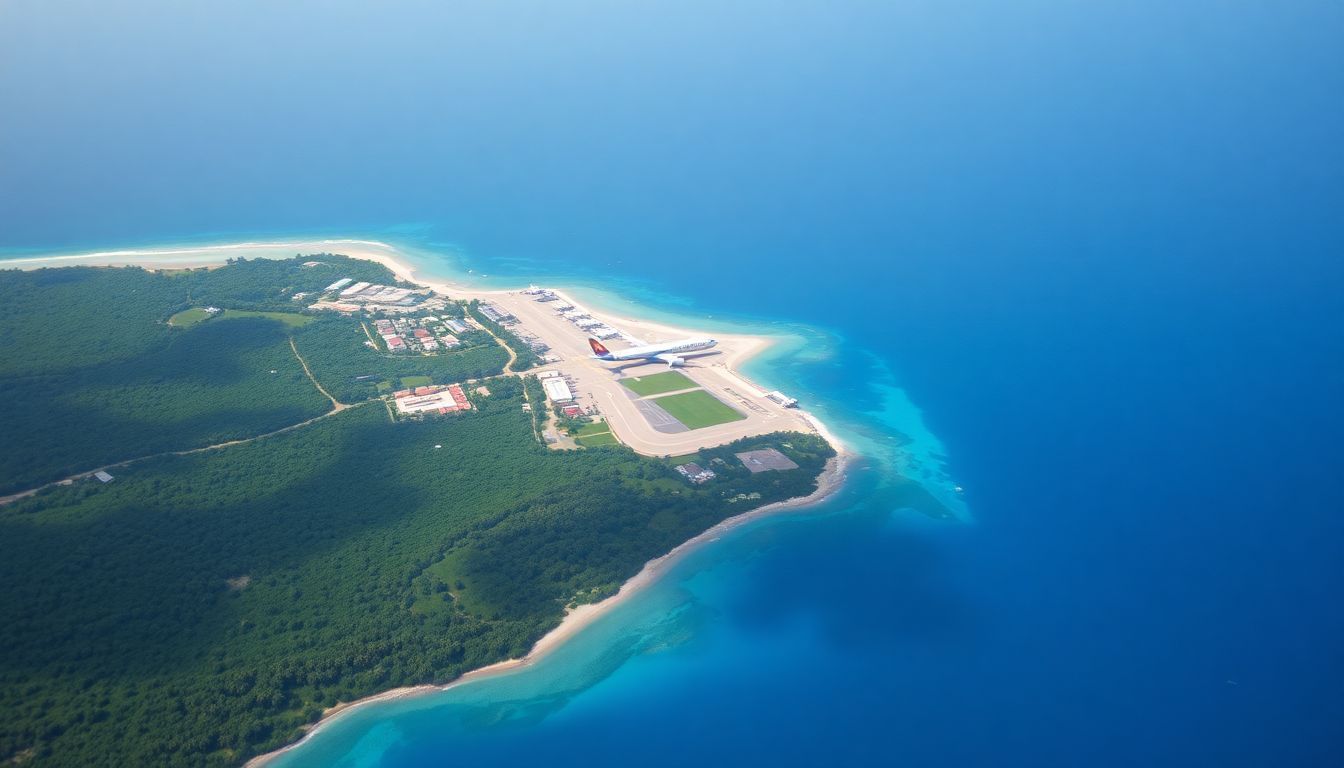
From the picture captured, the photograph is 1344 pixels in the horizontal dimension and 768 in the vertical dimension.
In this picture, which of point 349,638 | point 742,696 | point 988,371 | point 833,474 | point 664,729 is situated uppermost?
point 988,371

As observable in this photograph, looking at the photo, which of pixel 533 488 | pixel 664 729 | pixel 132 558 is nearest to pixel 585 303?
pixel 533 488

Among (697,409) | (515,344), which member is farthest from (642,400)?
(515,344)

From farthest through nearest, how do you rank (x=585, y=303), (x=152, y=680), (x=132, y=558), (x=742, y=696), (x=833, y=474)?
(x=585, y=303) < (x=833, y=474) < (x=132, y=558) < (x=742, y=696) < (x=152, y=680)

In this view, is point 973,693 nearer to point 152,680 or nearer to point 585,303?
point 152,680

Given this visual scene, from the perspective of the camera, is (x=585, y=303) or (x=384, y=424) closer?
(x=384, y=424)

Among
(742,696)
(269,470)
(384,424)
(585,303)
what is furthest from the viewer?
(585,303)

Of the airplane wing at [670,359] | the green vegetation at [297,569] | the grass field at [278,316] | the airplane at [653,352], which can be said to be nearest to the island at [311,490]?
the green vegetation at [297,569]

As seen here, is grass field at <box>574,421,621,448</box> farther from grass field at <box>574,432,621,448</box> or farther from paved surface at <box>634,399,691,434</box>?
paved surface at <box>634,399,691,434</box>
